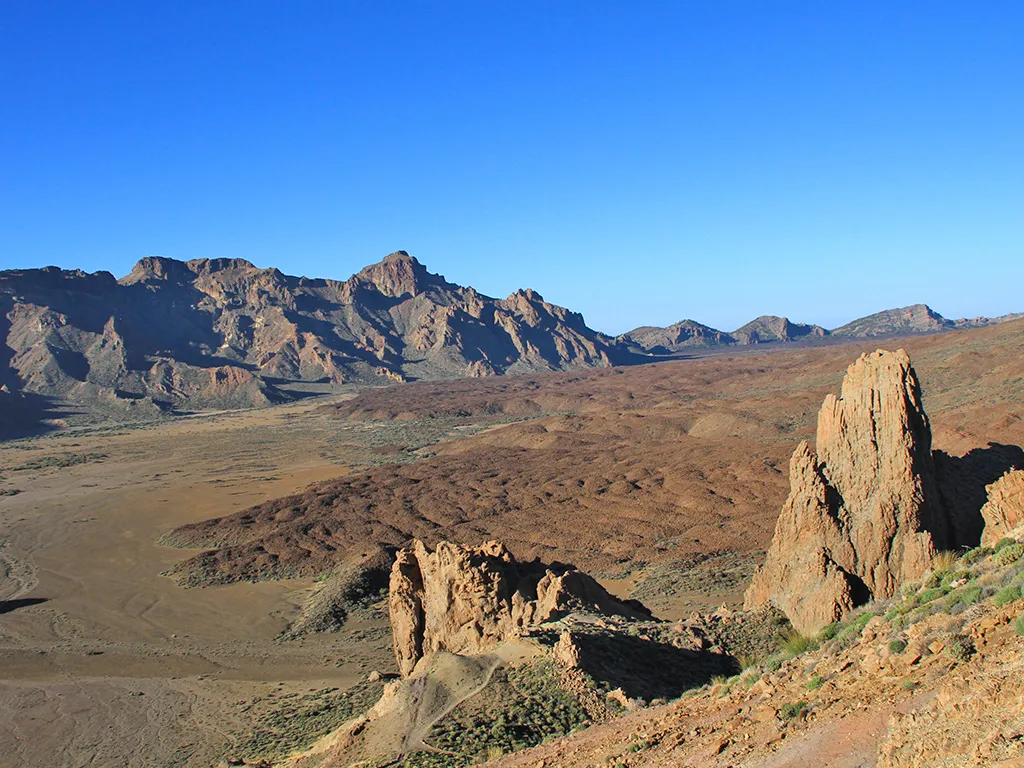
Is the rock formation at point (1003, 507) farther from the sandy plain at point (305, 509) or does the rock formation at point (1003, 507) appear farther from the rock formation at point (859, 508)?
the sandy plain at point (305, 509)

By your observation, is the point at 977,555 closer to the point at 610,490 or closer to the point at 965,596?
the point at 965,596

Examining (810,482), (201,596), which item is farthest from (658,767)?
(201,596)

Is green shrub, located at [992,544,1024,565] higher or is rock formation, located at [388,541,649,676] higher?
green shrub, located at [992,544,1024,565]

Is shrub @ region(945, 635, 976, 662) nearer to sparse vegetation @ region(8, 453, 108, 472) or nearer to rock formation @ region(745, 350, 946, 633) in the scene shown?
rock formation @ region(745, 350, 946, 633)

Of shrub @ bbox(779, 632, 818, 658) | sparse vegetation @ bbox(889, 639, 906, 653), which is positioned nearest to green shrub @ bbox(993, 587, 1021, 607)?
sparse vegetation @ bbox(889, 639, 906, 653)

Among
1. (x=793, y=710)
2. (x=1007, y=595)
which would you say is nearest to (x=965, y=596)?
(x=1007, y=595)

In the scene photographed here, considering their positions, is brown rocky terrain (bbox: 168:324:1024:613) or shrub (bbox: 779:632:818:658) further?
brown rocky terrain (bbox: 168:324:1024:613)
